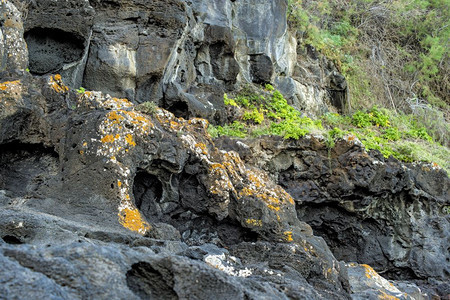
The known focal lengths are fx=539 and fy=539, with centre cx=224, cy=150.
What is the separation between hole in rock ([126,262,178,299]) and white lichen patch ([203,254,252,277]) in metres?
1.22

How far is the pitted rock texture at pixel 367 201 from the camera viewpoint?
10.6 metres

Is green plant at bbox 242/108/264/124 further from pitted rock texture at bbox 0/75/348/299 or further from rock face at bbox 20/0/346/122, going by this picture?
pitted rock texture at bbox 0/75/348/299

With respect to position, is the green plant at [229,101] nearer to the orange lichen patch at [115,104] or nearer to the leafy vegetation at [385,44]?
the leafy vegetation at [385,44]

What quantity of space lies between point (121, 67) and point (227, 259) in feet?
21.8

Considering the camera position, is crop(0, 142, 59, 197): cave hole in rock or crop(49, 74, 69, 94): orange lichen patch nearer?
crop(0, 142, 59, 197): cave hole in rock

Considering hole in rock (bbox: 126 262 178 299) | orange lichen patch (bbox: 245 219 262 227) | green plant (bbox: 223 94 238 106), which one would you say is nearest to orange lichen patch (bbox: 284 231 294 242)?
orange lichen patch (bbox: 245 219 262 227)

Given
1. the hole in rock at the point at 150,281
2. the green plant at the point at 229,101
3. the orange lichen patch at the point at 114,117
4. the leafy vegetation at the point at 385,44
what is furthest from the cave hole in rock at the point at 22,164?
the leafy vegetation at the point at 385,44

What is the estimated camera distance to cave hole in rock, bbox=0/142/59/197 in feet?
21.2

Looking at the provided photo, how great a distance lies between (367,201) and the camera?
35.1ft

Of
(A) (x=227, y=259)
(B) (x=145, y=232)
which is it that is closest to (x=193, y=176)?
(B) (x=145, y=232)

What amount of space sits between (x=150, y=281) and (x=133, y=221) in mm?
2446

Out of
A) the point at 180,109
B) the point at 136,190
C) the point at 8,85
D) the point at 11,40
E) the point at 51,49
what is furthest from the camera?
the point at 180,109

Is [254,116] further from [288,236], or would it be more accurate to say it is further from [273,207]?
[288,236]

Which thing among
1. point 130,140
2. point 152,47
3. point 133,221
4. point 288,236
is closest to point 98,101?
point 130,140
